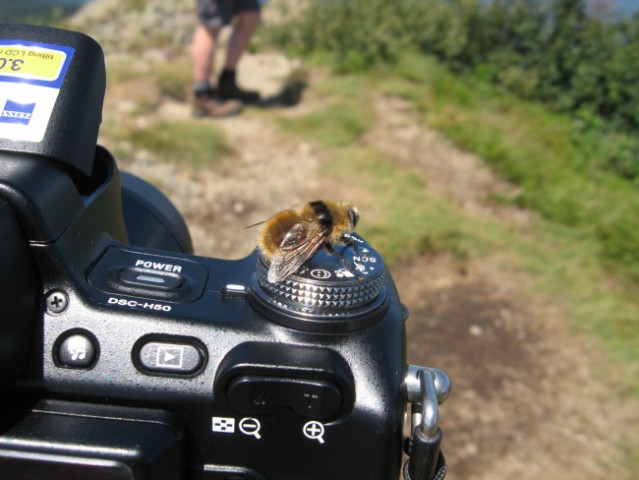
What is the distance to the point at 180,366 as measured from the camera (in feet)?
3.54

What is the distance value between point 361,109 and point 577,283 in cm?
187

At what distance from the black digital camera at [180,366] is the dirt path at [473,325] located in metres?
1.55

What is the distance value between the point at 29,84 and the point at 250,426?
1.91 ft

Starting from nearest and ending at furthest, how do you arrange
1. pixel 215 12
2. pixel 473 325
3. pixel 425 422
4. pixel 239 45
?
1. pixel 425 422
2. pixel 473 325
3. pixel 215 12
4. pixel 239 45

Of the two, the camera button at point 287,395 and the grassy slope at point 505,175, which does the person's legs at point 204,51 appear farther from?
the camera button at point 287,395

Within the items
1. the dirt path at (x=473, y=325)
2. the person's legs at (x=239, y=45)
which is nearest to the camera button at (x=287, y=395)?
the dirt path at (x=473, y=325)

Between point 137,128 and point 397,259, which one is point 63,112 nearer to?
point 397,259

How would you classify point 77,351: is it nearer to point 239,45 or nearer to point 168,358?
point 168,358

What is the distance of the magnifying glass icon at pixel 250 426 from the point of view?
3.56 ft

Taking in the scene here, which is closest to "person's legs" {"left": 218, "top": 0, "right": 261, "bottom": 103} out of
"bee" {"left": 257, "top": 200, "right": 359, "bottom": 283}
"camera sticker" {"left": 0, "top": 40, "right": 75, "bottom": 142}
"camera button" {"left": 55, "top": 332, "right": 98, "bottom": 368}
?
"camera sticker" {"left": 0, "top": 40, "right": 75, "bottom": 142}

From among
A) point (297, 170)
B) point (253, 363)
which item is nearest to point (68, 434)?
point (253, 363)

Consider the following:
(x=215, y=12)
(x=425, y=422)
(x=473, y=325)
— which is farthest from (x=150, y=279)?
(x=215, y=12)

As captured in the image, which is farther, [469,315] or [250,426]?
[469,315]

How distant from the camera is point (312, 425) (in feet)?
3.53
